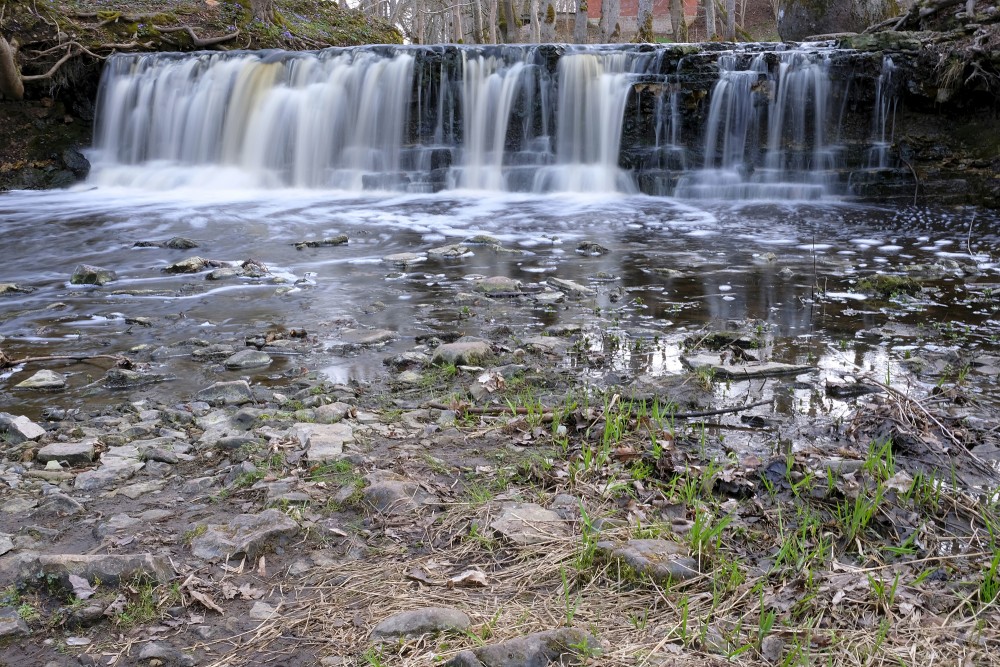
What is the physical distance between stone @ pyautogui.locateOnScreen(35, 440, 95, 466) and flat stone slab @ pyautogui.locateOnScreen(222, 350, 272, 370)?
151 centimetres

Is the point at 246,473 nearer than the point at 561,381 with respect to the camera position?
Yes

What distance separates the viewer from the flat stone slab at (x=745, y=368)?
4.45 metres

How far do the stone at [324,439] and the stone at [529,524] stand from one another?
0.87m

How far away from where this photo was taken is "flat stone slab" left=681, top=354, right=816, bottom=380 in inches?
175

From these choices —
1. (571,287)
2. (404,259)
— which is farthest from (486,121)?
(571,287)

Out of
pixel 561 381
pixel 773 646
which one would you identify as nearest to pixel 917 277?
pixel 561 381

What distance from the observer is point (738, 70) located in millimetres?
14031

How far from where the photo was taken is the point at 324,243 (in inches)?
392

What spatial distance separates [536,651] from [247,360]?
3.50 meters

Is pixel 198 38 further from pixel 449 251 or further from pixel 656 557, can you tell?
pixel 656 557

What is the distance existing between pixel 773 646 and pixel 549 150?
44.2 ft

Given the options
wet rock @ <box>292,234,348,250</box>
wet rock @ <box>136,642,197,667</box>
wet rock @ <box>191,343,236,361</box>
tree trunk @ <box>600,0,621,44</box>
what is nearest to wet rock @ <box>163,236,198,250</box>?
wet rock @ <box>292,234,348,250</box>

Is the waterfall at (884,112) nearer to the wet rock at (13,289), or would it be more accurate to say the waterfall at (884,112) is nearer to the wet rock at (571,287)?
the wet rock at (571,287)

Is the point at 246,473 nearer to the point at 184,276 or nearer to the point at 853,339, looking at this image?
the point at 853,339
